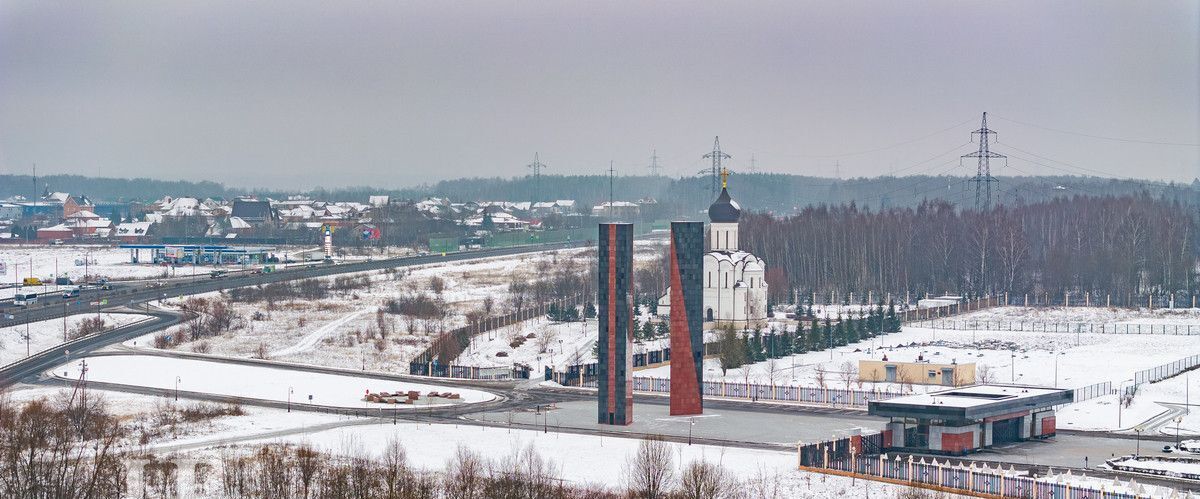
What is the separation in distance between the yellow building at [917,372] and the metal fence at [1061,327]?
51.1 feet

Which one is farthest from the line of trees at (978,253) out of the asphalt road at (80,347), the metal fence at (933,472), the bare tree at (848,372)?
the metal fence at (933,472)

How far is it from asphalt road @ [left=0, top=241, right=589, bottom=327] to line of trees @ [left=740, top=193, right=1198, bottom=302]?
2927 cm

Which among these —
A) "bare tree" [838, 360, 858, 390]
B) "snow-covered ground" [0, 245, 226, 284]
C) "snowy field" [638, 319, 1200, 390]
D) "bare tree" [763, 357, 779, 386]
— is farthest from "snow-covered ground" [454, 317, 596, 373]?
"snow-covered ground" [0, 245, 226, 284]

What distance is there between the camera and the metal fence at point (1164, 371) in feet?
192

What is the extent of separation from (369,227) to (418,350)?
261ft

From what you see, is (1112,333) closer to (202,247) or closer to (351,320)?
(351,320)

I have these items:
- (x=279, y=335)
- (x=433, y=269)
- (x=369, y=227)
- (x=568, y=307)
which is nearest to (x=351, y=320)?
(x=279, y=335)

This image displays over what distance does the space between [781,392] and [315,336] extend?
28.0 meters

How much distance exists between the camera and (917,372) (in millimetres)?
60031

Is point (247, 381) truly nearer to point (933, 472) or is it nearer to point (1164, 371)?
point (933, 472)

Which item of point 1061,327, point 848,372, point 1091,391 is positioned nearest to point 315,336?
point 848,372

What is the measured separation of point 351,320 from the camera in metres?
82.2

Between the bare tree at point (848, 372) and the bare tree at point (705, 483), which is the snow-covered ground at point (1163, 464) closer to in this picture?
the bare tree at point (705, 483)

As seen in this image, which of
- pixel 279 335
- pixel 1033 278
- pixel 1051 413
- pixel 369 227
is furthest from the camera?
pixel 369 227
